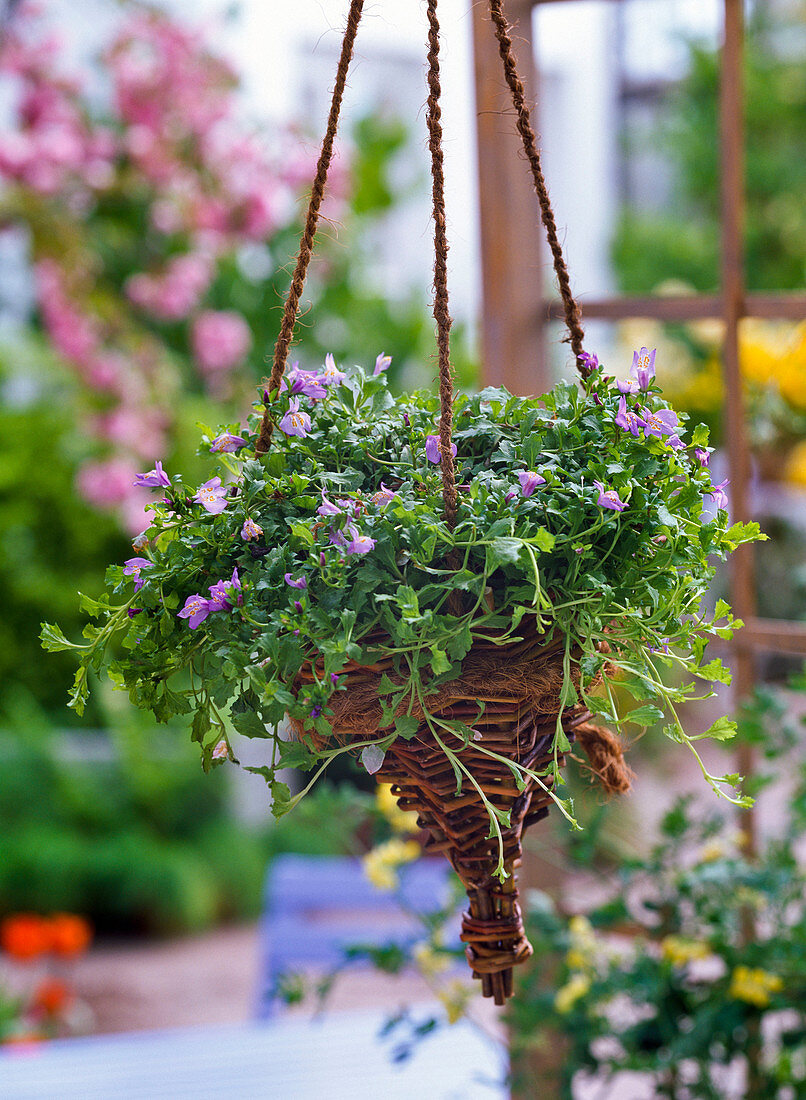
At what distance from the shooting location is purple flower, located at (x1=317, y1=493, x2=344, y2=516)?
24.7 inches

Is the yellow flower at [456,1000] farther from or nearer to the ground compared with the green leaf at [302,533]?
nearer to the ground

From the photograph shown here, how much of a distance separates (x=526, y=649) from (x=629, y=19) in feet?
25.7

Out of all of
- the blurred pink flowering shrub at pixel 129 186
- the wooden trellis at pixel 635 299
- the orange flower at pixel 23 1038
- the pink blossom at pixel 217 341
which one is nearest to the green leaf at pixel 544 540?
the wooden trellis at pixel 635 299

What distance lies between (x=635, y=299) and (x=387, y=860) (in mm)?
818

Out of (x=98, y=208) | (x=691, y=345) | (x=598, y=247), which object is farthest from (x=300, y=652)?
(x=598, y=247)

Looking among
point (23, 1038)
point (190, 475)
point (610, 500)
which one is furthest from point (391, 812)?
point (190, 475)

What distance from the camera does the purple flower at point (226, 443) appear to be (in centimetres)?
73

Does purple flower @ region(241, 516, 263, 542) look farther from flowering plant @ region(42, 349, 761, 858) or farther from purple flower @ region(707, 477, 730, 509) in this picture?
purple flower @ region(707, 477, 730, 509)

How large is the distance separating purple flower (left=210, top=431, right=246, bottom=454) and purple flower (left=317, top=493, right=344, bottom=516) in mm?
122

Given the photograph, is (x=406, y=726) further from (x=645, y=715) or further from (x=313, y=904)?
(x=313, y=904)

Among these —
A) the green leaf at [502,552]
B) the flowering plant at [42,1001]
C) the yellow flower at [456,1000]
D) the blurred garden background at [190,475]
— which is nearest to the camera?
the green leaf at [502,552]

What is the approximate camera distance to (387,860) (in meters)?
1.32

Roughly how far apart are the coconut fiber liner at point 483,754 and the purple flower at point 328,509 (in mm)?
94

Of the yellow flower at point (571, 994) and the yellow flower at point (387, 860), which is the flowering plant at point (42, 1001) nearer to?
the yellow flower at point (387, 860)
